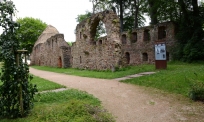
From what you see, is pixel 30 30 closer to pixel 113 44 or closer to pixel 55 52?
pixel 55 52

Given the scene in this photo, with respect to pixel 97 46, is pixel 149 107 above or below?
below

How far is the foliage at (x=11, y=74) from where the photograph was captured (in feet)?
14.6

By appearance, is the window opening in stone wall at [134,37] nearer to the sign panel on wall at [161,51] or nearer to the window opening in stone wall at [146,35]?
the window opening in stone wall at [146,35]

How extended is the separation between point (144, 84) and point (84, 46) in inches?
442

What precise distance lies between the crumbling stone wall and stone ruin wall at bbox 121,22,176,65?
3995 mm

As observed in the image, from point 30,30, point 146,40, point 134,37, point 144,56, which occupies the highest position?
point 30,30

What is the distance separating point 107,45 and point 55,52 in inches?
530

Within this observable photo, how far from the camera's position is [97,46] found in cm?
1652

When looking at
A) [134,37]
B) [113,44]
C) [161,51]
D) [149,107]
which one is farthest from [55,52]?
[149,107]


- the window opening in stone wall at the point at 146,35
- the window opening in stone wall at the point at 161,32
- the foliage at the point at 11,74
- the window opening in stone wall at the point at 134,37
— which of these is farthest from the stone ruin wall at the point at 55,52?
the foliage at the point at 11,74

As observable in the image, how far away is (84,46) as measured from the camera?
1873 cm

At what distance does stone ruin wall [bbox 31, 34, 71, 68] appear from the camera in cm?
2369

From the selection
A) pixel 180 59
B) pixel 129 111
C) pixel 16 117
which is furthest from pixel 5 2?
pixel 180 59

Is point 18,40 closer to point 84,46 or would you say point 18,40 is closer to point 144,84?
point 144,84
